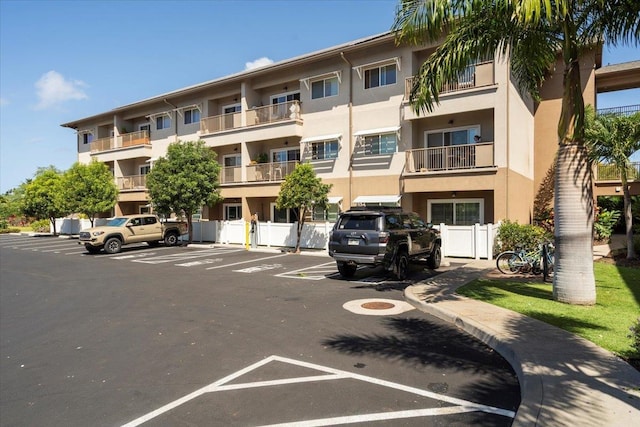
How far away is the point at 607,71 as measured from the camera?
2184 centimetres

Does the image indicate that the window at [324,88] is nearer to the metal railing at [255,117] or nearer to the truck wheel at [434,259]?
the metal railing at [255,117]

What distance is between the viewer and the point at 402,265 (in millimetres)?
11844

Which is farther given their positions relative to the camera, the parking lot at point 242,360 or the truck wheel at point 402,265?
the truck wheel at point 402,265

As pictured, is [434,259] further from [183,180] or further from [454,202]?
[183,180]

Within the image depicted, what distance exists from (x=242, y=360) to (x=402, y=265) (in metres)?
7.11

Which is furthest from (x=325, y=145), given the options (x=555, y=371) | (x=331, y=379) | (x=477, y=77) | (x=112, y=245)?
(x=555, y=371)

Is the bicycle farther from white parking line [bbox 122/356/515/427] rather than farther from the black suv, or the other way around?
white parking line [bbox 122/356/515/427]

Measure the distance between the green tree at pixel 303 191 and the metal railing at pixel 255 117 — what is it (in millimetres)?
5467

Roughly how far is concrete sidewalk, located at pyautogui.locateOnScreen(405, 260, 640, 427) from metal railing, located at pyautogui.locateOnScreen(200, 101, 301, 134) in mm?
18186

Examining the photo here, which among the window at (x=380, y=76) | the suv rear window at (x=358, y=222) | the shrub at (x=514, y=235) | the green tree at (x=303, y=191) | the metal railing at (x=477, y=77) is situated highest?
the window at (x=380, y=76)

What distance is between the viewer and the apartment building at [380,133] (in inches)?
692

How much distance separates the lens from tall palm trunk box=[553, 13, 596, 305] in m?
7.93

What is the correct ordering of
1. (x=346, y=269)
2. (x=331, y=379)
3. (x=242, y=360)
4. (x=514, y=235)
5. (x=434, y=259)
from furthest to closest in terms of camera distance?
1. (x=514, y=235)
2. (x=434, y=259)
3. (x=346, y=269)
4. (x=242, y=360)
5. (x=331, y=379)

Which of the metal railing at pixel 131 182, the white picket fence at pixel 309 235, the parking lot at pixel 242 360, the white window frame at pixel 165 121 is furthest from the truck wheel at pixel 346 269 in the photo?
the metal railing at pixel 131 182
